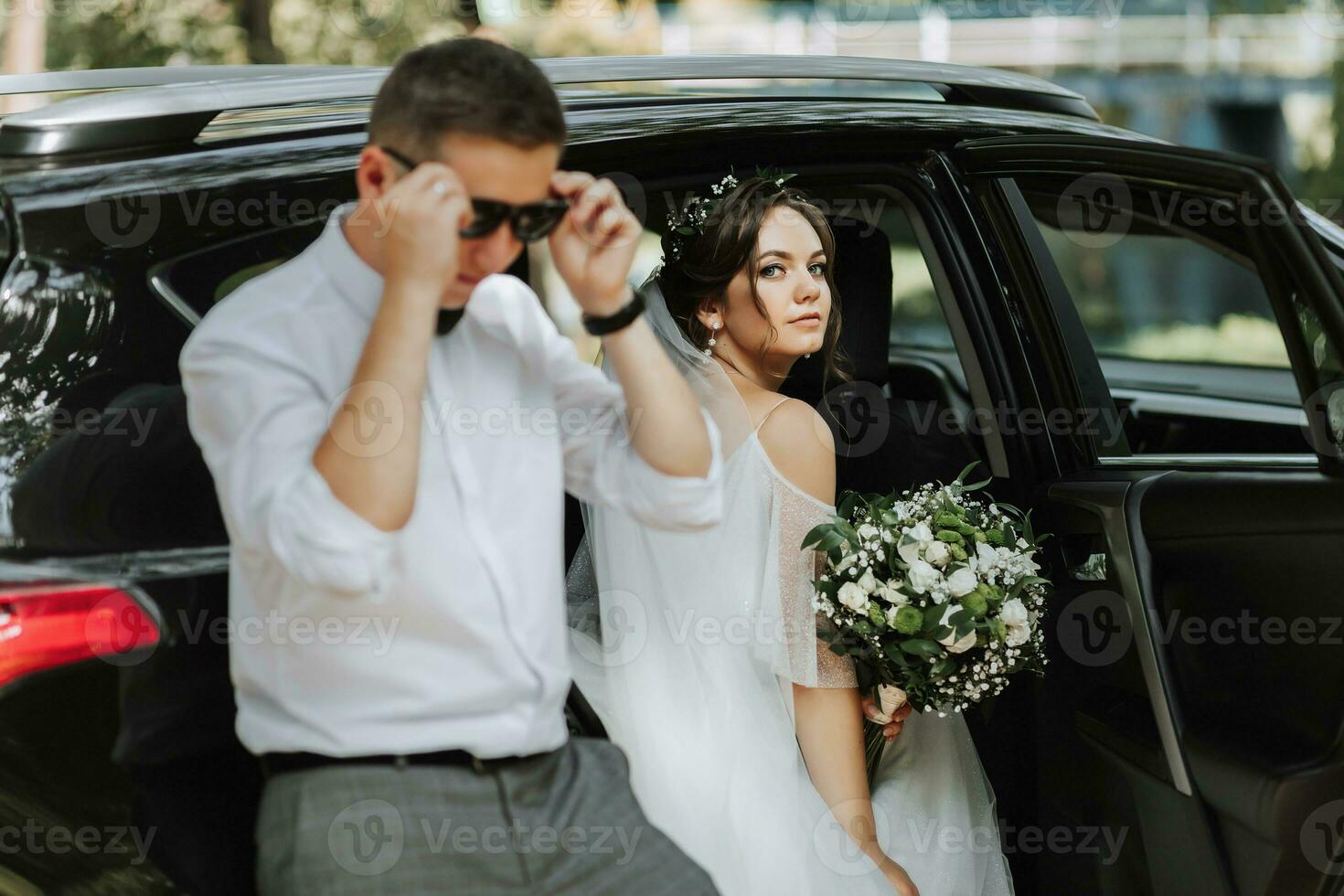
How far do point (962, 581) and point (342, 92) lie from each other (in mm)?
1345

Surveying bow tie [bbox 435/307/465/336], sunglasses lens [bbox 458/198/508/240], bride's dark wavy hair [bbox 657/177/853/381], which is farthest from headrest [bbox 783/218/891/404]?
sunglasses lens [bbox 458/198/508/240]

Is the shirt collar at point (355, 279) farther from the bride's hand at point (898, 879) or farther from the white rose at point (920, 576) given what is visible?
the bride's hand at point (898, 879)

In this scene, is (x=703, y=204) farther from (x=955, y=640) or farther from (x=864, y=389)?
(x=955, y=640)

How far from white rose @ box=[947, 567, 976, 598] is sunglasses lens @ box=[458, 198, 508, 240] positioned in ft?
4.00

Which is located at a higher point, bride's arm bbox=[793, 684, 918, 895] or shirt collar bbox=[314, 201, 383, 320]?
shirt collar bbox=[314, 201, 383, 320]

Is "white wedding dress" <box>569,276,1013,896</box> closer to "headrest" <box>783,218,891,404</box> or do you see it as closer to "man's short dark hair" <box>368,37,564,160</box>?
"headrest" <box>783,218,891,404</box>

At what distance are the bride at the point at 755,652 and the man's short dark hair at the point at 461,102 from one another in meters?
0.99

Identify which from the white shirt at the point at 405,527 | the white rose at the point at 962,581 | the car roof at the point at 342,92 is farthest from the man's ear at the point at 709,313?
the white shirt at the point at 405,527

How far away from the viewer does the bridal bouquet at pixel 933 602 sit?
236 centimetres

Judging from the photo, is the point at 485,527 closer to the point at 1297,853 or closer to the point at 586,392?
the point at 586,392

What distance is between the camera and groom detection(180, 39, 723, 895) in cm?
141

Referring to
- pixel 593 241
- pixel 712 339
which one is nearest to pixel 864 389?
pixel 712 339

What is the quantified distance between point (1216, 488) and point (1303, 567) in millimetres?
194

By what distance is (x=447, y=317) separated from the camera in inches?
63.8
